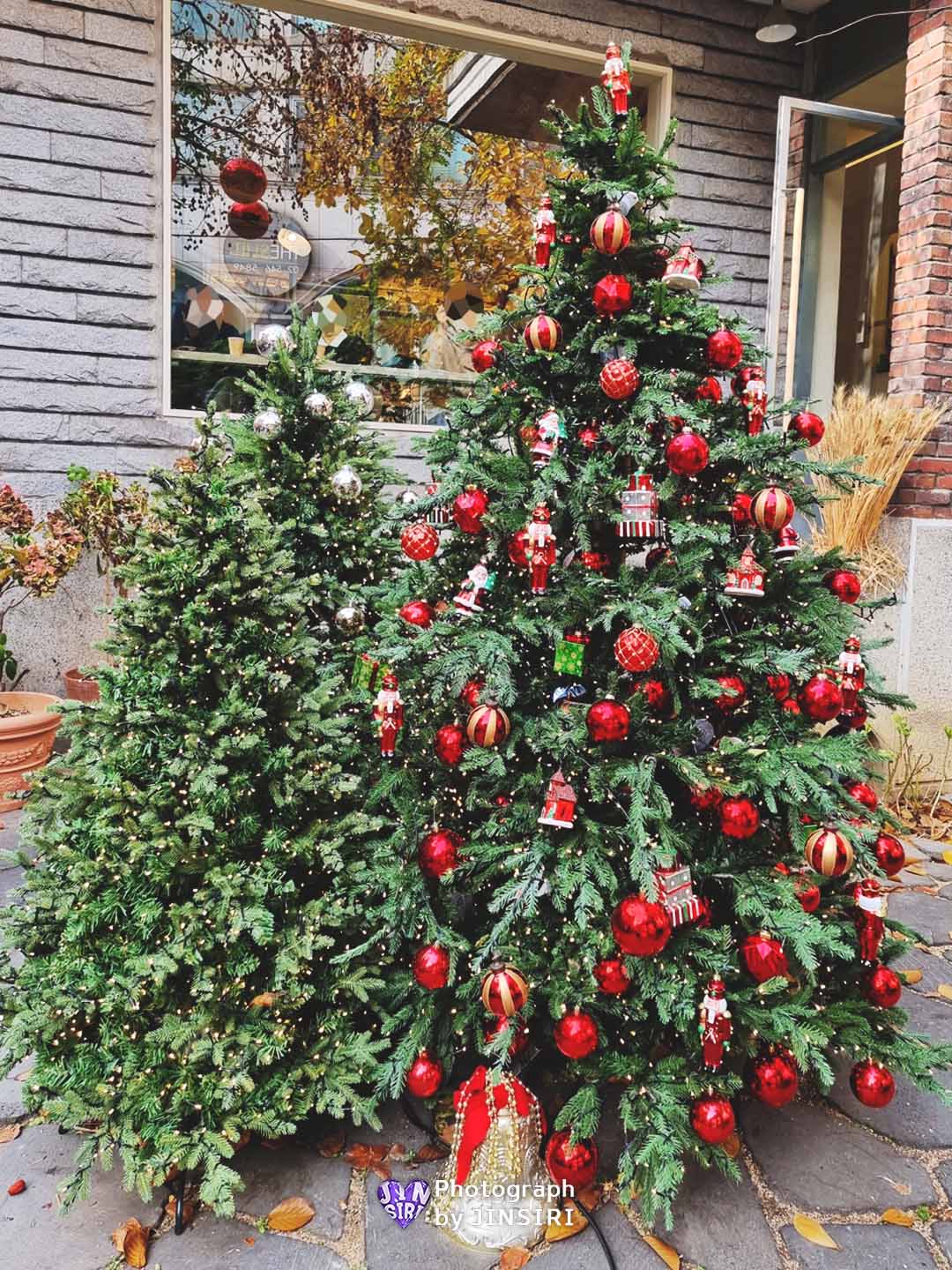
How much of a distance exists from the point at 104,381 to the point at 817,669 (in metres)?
3.95

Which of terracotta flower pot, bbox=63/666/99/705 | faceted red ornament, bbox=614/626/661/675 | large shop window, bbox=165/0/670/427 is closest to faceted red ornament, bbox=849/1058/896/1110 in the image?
faceted red ornament, bbox=614/626/661/675

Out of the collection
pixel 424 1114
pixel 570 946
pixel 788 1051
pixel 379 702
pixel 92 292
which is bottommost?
pixel 424 1114

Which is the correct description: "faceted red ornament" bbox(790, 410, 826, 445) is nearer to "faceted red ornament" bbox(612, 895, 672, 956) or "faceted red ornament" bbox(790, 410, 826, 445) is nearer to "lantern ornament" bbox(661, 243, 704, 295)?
"lantern ornament" bbox(661, 243, 704, 295)

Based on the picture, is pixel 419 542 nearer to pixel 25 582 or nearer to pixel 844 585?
pixel 844 585

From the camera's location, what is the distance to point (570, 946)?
177 centimetres

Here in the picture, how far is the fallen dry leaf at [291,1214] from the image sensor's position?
1685 millimetres

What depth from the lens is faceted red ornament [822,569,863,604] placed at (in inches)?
77.2

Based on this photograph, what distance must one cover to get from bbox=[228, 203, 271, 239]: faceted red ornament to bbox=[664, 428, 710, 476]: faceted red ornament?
13.8 feet

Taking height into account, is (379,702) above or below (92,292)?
below

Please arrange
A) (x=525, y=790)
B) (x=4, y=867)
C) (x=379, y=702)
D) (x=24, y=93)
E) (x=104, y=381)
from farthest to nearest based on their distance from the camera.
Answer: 1. (x=104, y=381)
2. (x=24, y=93)
3. (x=4, y=867)
4. (x=379, y=702)
5. (x=525, y=790)

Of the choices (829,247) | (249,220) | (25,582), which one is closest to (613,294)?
(25,582)

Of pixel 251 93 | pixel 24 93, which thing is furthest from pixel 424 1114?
pixel 251 93

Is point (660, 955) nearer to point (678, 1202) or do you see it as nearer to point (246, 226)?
point (678, 1202)

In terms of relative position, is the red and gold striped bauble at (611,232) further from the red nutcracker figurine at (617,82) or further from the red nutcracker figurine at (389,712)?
the red nutcracker figurine at (389,712)
